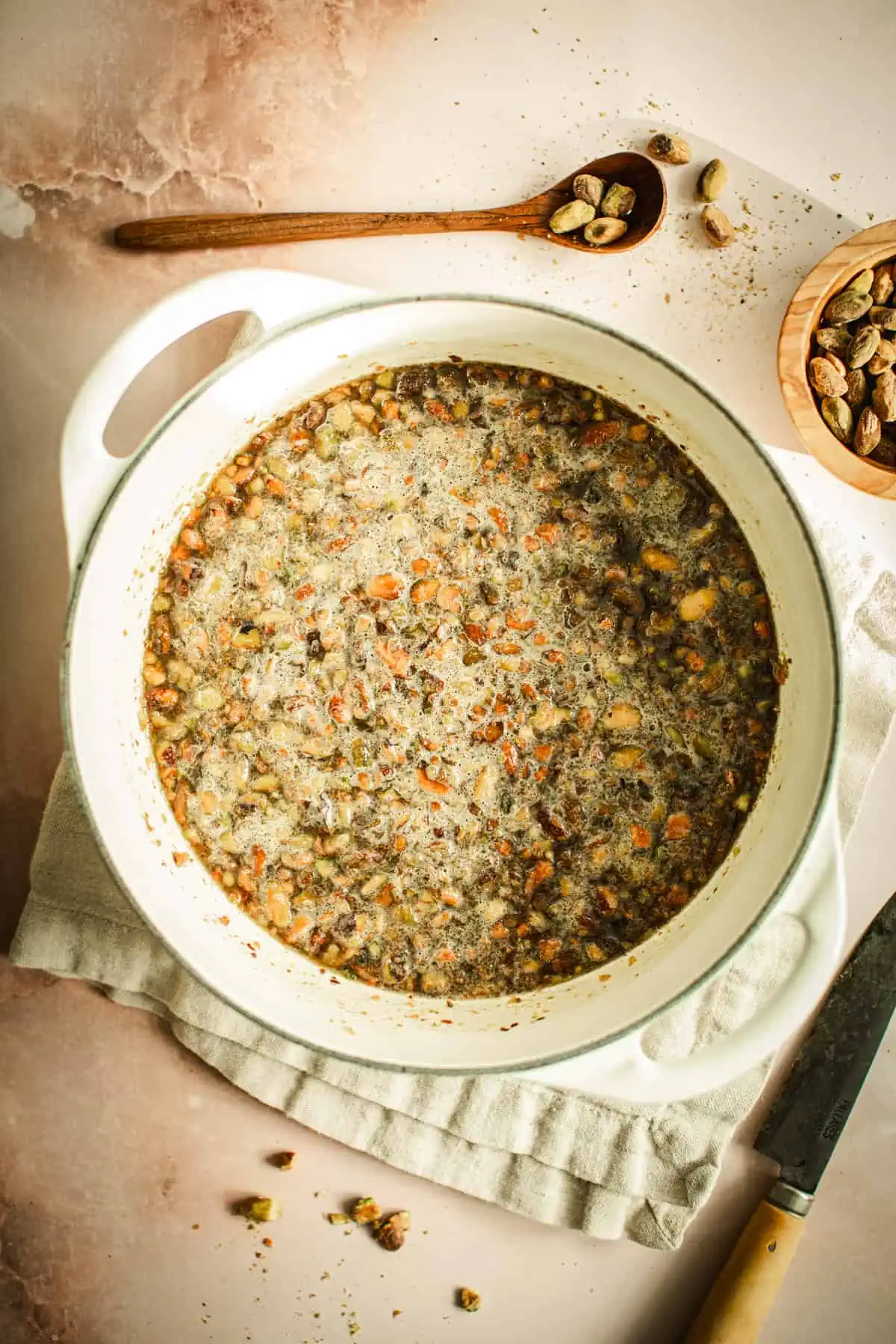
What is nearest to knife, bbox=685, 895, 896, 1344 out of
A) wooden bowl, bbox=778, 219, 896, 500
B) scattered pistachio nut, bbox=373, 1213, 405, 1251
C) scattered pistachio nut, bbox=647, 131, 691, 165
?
scattered pistachio nut, bbox=373, 1213, 405, 1251

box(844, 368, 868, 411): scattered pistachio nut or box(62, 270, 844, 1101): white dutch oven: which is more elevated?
box(844, 368, 868, 411): scattered pistachio nut

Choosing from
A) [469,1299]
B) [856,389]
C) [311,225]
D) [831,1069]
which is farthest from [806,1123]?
[311,225]

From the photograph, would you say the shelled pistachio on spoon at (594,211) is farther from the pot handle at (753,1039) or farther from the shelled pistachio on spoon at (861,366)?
the pot handle at (753,1039)

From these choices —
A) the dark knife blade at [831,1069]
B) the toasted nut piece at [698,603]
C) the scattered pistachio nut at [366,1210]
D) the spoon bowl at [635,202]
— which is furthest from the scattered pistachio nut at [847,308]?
the scattered pistachio nut at [366,1210]

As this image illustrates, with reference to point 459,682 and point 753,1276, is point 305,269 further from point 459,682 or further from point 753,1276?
point 753,1276

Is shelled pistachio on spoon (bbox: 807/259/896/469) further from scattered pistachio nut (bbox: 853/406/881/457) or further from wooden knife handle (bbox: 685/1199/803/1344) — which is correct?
wooden knife handle (bbox: 685/1199/803/1344)

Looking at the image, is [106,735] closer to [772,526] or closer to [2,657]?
[2,657]
